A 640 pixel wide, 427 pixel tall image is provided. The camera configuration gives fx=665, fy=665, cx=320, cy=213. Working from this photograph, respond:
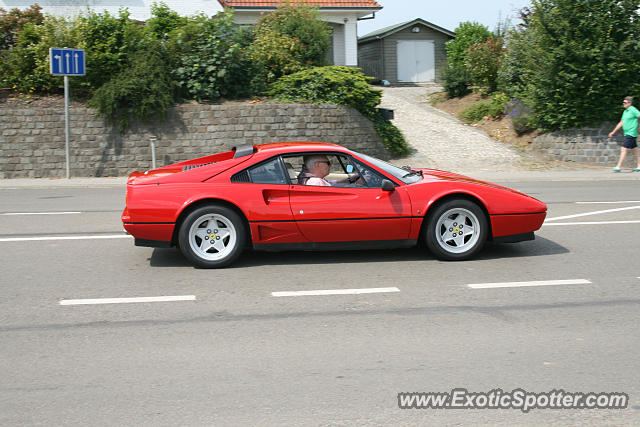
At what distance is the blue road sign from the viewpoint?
16.6 metres

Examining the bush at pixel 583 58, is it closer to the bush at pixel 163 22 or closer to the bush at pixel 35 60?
the bush at pixel 163 22

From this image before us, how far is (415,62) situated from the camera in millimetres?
36719

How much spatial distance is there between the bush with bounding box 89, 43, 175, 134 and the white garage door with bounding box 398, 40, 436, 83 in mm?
20597

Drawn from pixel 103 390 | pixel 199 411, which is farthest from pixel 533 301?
pixel 103 390

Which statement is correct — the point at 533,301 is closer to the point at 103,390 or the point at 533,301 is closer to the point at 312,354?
the point at 312,354

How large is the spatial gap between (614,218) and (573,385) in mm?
6710

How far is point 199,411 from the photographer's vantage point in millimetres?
3648

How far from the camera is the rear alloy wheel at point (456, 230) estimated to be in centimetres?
702

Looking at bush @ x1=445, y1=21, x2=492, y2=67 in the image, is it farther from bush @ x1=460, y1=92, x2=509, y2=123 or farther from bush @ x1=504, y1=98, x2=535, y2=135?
bush @ x1=504, y1=98, x2=535, y2=135

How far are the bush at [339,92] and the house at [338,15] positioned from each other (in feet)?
37.3

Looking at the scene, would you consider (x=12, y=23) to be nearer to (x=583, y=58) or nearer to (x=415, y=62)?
(x=583, y=58)

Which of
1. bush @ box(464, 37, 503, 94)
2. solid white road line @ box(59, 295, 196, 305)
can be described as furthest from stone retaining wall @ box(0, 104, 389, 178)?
solid white road line @ box(59, 295, 196, 305)

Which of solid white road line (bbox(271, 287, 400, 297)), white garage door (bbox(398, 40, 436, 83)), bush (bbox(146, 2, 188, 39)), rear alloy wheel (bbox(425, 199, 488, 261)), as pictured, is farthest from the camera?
white garage door (bbox(398, 40, 436, 83))

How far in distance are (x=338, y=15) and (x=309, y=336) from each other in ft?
93.9
